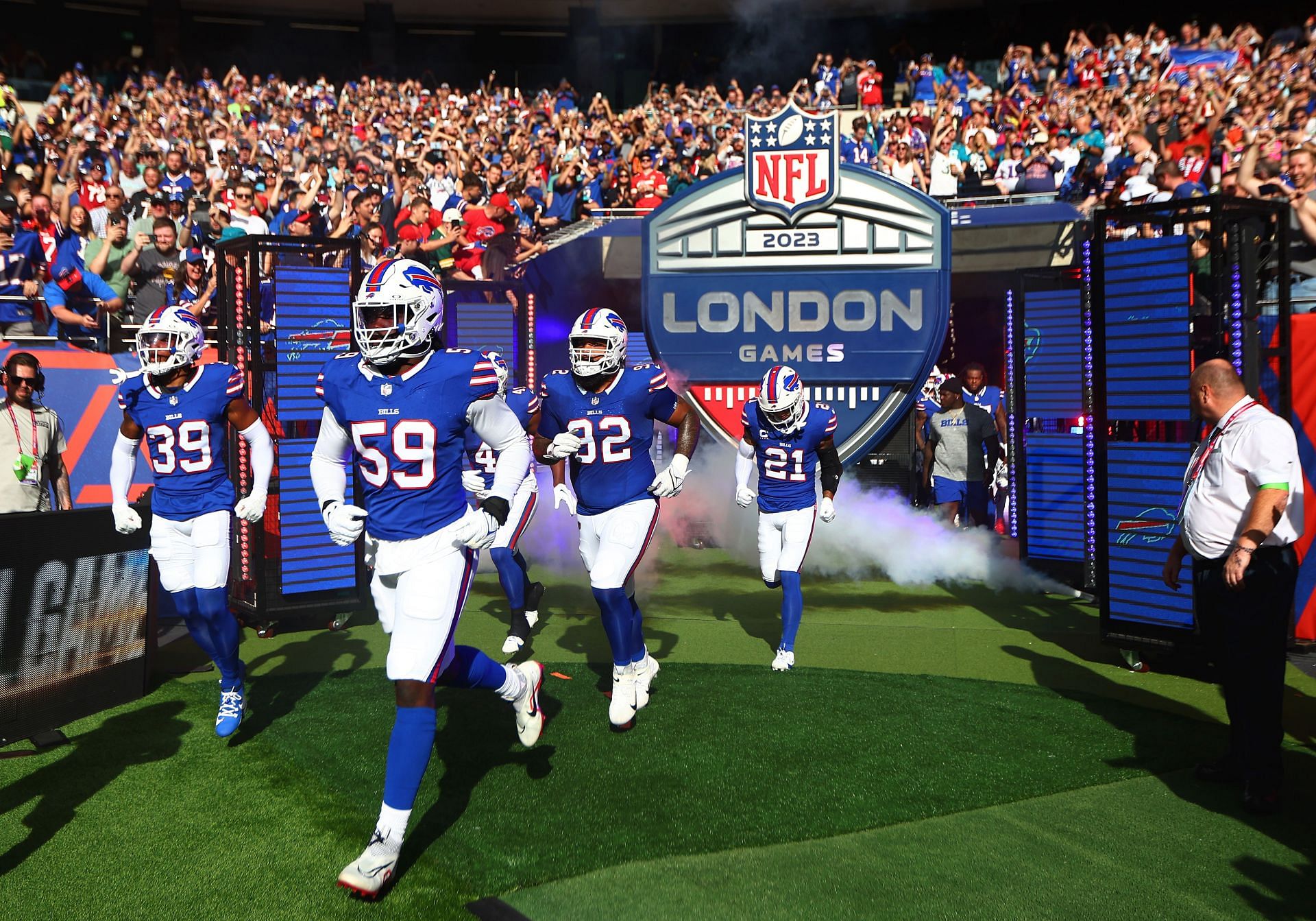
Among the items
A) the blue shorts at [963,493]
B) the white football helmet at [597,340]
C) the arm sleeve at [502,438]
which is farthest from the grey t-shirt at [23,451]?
the blue shorts at [963,493]

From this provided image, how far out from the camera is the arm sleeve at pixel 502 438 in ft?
13.8

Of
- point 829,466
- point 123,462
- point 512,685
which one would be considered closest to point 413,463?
point 512,685

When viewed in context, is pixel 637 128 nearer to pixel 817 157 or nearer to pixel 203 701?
pixel 817 157

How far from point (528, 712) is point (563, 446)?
150cm

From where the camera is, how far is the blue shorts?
35.8ft

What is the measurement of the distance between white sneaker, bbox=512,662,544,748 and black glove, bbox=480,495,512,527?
1119mm

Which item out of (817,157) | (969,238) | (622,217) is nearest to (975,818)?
(817,157)

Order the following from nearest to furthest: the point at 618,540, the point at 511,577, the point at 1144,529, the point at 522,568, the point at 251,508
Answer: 1. the point at 251,508
2. the point at 618,540
3. the point at 1144,529
4. the point at 511,577
5. the point at 522,568

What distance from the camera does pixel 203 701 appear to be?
6.23 m

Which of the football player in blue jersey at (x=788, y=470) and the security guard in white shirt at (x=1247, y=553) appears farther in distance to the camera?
the football player in blue jersey at (x=788, y=470)

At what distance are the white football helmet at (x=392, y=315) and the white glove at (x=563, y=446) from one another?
1.74 metres

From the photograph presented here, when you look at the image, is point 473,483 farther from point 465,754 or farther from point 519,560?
point 519,560

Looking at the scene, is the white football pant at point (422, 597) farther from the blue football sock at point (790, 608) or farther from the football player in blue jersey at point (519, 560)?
the blue football sock at point (790, 608)

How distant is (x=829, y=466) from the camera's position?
744 centimetres
